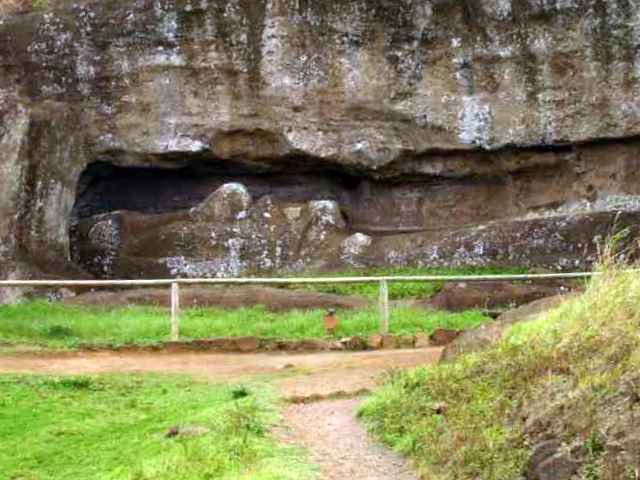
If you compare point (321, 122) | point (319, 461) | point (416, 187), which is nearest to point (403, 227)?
point (416, 187)

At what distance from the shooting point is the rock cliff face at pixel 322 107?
2289 centimetres

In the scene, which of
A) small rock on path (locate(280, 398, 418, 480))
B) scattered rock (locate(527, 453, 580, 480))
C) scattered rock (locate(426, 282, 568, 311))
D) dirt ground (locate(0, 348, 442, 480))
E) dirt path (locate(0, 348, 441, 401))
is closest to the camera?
scattered rock (locate(527, 453, 580, 480))

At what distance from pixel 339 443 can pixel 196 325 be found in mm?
8466

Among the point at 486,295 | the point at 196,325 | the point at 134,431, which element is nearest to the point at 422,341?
the point at 196,325

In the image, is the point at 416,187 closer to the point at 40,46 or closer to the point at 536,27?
the point at 536,27

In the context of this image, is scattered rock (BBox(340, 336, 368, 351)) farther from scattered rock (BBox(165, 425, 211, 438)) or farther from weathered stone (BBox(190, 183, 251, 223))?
weathered stone (BBox(190, 183, 251, 223))

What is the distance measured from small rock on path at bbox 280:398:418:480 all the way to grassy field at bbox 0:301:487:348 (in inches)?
220

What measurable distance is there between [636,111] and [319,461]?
53.7 ft

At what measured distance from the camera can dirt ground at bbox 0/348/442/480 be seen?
26.7ft

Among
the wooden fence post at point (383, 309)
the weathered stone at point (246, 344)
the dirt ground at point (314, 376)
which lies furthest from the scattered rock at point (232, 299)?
the dirt ground at point (314, 376)

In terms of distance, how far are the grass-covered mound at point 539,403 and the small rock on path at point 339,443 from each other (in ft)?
0.46

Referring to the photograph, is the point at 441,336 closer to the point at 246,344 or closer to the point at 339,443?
the point at 246,344

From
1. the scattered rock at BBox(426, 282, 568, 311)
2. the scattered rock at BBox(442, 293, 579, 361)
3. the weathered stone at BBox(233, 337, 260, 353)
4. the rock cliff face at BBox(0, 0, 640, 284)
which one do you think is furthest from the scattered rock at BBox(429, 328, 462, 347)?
the rock cliff face at BBox(0, 0, 640, 284)

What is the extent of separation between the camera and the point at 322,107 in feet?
77.0
